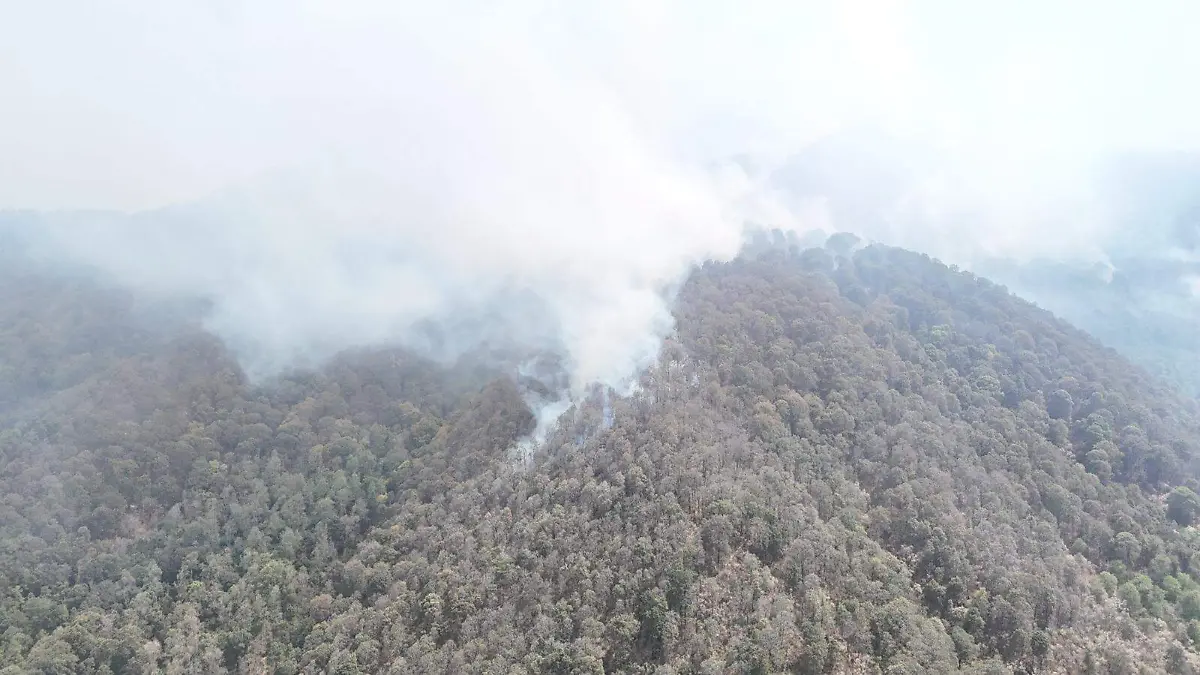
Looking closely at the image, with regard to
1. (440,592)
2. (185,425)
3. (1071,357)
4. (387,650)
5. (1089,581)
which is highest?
(1071,357)

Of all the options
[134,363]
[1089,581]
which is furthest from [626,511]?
[134,363]

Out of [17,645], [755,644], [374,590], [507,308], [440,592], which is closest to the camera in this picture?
[755,644]

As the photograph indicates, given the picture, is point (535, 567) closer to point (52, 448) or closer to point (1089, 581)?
point (1089, 581)

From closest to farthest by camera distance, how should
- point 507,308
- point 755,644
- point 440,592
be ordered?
point 755,644 < point 440,592 < point 507,308

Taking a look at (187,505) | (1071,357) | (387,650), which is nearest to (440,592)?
(387,650)

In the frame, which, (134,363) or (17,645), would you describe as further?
(134,363)

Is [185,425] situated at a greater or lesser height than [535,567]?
greater
